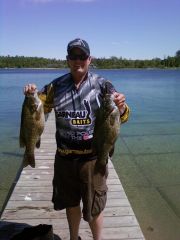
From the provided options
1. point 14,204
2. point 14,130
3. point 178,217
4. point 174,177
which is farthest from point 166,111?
point 14,204

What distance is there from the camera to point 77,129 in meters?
3.39

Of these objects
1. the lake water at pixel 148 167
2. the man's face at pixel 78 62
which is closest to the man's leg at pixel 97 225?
the man's face at pixel 78 62

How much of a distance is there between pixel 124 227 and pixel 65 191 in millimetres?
1251

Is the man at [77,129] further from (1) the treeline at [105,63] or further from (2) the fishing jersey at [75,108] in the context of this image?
(1) the treeline at [105,63]

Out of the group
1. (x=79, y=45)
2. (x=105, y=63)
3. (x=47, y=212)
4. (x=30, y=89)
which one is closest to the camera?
(x=30, y=89)

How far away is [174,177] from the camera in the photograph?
27.9 feet

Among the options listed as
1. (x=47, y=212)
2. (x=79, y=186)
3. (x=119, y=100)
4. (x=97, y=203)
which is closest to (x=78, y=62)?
(x=119, y=100)

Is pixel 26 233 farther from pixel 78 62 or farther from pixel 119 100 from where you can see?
pixel 78 62

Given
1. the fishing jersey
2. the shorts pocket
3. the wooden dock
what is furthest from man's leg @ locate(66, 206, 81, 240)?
the fishing jersey

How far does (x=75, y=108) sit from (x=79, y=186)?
722mm

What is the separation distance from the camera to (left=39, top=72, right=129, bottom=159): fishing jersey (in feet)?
11.1

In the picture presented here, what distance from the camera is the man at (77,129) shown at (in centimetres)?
337

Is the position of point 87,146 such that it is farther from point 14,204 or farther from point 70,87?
point 14,204

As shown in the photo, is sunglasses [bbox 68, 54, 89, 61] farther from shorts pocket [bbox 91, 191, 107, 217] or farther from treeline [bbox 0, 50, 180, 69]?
treeline [bbox 0, 50, 180, 69]
